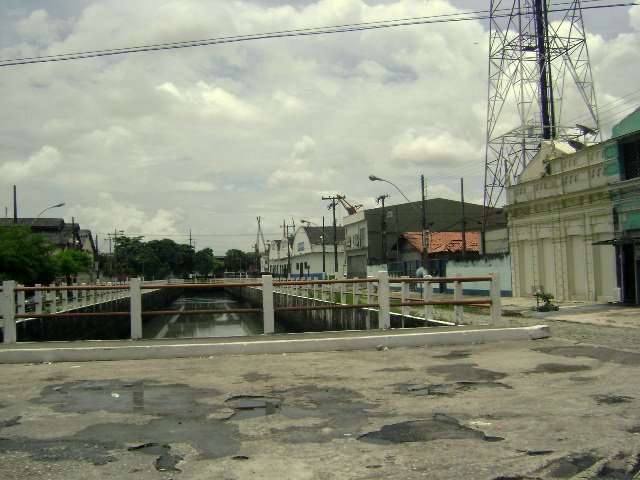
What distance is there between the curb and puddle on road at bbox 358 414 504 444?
16.6 ft

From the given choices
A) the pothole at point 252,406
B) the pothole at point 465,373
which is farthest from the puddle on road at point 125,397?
the pothole at point 465,373

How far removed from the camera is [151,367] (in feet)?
30.5

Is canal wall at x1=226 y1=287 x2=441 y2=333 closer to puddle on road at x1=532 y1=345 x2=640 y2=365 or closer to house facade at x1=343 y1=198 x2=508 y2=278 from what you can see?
puddle on road at x1=532 y1=345 x2=640 y2=365

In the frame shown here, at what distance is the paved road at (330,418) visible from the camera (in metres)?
4.46

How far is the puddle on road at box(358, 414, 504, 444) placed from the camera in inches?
200

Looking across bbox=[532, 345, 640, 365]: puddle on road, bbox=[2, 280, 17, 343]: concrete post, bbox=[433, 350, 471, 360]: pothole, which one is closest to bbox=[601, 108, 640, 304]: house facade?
bbox=[532, 345, 640, 365]: puddle on road

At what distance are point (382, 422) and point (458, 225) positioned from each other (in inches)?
2489

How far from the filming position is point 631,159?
23.1m

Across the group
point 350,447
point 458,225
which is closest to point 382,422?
point 350,447

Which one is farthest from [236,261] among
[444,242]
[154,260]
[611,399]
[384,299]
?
[611,399]

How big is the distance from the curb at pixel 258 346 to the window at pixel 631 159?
14.2 metres

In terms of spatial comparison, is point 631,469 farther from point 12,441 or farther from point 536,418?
point 12,441

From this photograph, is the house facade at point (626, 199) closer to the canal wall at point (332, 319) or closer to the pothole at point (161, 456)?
the canal wall at point (332, 319)

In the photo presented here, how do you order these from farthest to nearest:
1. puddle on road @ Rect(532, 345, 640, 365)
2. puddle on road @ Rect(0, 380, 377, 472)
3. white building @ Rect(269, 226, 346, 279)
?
white building @ Rect(269, 226, 346, 279) < puddle on road @ Rect(532, 345, 640, 365) < puddle on road @ Rect(0, 380, 377, 472)
